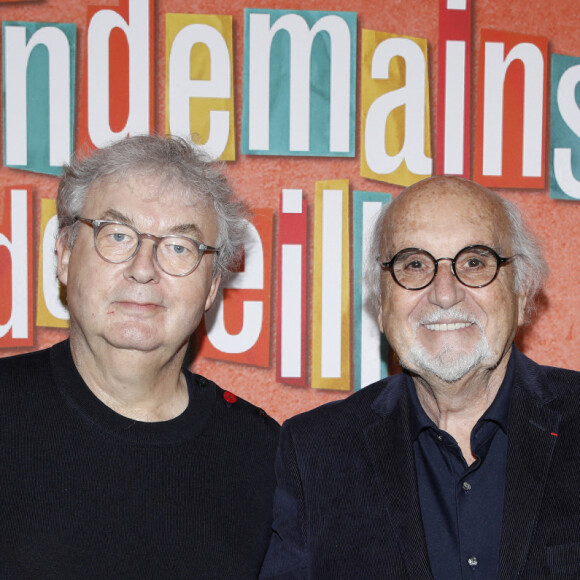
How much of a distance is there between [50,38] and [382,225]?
1412 mm

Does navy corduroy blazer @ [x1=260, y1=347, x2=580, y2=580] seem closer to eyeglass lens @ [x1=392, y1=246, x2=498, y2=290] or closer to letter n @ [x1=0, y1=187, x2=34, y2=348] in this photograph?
eyeglass lens @ [x1=392, y1=246, x2=498, y2=290]

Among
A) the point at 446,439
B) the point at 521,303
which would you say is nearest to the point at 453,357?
the point at 446,439

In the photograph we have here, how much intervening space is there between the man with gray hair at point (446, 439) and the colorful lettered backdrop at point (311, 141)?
49cm

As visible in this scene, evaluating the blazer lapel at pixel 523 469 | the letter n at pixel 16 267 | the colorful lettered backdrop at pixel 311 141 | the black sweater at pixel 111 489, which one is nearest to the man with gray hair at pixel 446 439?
the blazer lapel at pixel 523 469

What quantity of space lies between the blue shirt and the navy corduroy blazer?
0.19 feet

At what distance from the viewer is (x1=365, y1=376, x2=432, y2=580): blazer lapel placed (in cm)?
179

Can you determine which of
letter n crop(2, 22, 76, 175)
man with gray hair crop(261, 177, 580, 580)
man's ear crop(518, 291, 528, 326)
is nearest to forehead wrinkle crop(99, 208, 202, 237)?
man with gray hair crop(261, 177, 580, 580)

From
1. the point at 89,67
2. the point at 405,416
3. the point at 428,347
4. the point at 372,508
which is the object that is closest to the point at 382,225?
the point at 428,347

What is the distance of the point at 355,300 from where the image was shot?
2.62 m

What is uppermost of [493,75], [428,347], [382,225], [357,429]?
[493,75]

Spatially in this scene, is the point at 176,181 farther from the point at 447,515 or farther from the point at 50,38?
the point at 447,515

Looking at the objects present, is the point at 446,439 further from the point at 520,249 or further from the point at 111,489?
the point at 111,489

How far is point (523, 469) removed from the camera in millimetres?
1844

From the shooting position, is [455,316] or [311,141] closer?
[455,316]
